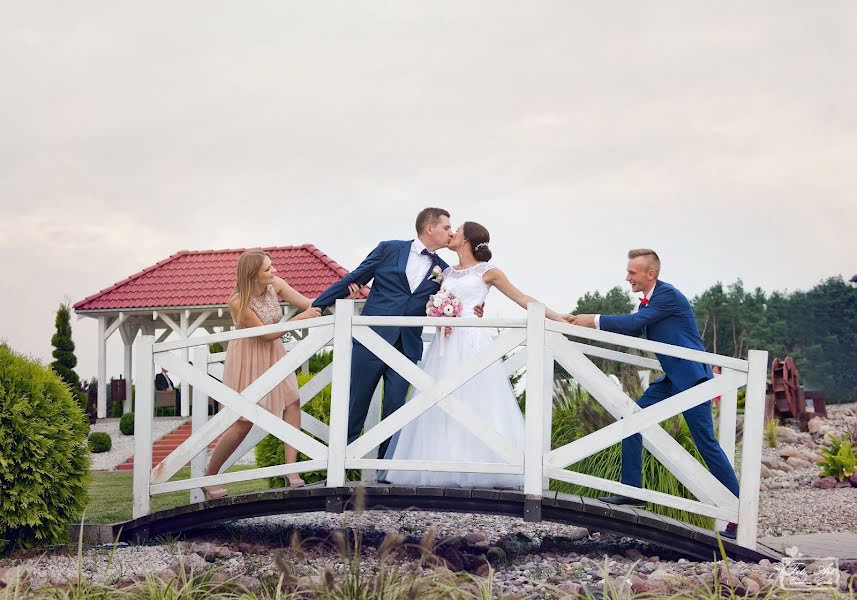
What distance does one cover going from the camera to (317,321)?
653 cm

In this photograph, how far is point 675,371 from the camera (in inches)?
266

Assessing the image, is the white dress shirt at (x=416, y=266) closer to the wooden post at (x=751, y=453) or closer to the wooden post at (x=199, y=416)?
the wooden post at (x=199, y=416)

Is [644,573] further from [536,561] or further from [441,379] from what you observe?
[441,379]

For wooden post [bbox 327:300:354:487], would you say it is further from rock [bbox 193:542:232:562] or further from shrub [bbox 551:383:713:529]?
shrub [bbox 551:383:713:529]

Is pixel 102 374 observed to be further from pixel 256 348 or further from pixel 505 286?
pixel 505 286

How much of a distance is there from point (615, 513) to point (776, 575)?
115cm

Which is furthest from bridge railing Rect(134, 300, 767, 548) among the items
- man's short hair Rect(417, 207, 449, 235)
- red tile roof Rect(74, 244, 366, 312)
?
red tile roof Rect(74, 244, 366, 312)

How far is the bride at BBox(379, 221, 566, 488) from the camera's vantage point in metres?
6.80

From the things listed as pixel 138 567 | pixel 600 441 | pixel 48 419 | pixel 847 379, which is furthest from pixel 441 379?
pixel 847 379

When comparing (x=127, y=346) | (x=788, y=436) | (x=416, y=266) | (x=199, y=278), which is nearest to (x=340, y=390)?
(x=416, y=266)

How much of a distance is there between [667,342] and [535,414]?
1343 millimetres

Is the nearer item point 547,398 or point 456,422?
point 547,398

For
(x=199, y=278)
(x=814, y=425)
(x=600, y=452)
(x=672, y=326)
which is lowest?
(x=814, y=425)

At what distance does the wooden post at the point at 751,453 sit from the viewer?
6.49 metres
